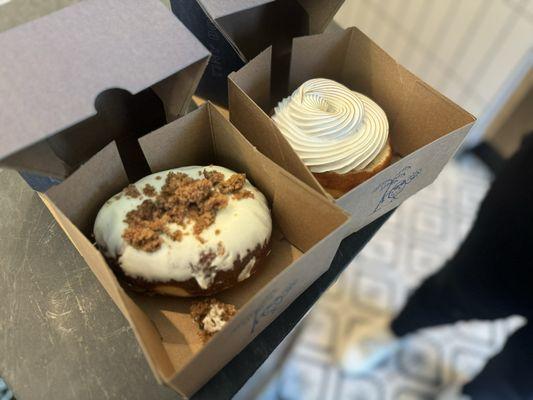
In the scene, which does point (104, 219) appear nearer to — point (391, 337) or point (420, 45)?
point (391, 337)

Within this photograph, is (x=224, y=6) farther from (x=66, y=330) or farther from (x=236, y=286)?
(x=66, y=330)

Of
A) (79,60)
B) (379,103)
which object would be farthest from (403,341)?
(79,60)

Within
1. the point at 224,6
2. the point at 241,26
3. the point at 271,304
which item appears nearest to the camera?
the point at 271,304

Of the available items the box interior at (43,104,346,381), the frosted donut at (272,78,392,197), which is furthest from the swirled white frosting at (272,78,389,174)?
the box interior at (43,104,346,381)

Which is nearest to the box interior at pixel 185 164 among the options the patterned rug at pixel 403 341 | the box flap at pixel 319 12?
the box flap at pixel 319 12

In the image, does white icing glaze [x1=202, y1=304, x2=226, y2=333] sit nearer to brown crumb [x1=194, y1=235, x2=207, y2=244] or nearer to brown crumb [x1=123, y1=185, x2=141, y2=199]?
Result: brown crumb [x1=194, y1=235, x2=207, y2=244]

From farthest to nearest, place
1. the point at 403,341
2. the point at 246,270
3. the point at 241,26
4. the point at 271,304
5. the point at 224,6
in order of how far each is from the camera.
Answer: the point at 403,341
the point at 241,26
the point at 224,6
the point at 246,270
the point at 271,304
